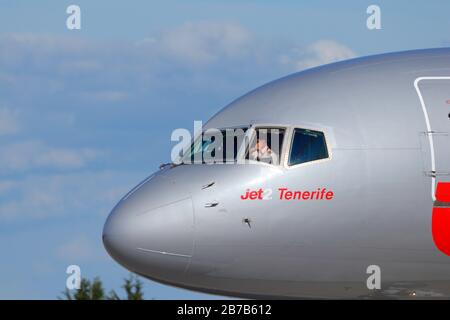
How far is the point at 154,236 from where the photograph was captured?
24234 mm

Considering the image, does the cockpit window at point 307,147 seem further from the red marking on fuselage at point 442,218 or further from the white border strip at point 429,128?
the red marking on fuselage at point 442,218

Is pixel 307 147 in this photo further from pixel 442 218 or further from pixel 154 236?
pixel 154 236

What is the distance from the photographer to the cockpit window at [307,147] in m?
24.7

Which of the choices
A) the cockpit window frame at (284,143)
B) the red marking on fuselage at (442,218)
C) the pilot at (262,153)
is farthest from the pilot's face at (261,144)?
the red marking on fuselage at (442,218)

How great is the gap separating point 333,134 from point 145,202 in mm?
3544

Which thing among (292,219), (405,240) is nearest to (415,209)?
(405,240)

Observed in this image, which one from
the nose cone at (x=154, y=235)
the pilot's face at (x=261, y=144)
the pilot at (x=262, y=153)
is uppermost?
the pilot's face at (x=261, y=144)

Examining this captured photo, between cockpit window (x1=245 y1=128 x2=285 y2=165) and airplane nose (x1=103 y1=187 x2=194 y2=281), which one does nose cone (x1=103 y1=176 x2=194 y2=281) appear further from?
cockpit window (x1=245 y1=128 x2=285 y2=165)

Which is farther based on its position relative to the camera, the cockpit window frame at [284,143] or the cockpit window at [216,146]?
the cockpit window at [216,146]

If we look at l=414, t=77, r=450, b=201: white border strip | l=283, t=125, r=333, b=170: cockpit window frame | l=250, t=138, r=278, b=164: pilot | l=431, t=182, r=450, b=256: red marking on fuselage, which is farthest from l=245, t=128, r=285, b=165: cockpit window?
l=431, t=182, r=450, b=256: red marking on fuselage

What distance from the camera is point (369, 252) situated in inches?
958

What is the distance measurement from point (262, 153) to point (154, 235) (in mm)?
2491
